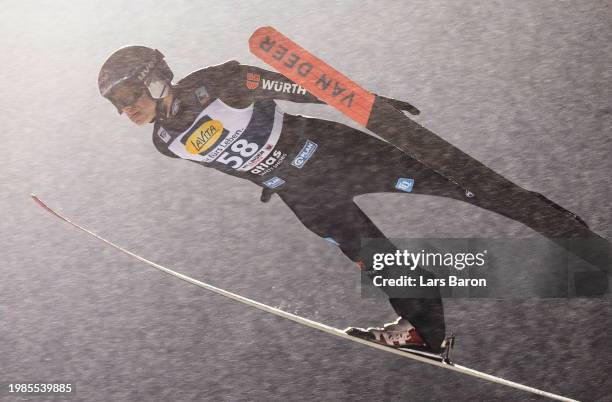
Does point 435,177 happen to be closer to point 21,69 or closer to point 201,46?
point 201,46

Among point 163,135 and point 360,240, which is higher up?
point 163,135

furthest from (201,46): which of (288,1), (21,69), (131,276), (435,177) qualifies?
(435,177)

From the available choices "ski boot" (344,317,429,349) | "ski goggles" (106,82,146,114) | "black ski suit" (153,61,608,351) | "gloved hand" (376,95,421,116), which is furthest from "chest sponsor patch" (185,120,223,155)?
"ski boot" (344,317,429,349)

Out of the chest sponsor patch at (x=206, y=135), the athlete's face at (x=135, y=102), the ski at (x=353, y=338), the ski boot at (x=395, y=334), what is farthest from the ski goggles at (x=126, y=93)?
the ski boot at (x=395, y=334)

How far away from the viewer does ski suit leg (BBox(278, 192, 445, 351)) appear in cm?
142

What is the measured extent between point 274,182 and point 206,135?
0.54 ft

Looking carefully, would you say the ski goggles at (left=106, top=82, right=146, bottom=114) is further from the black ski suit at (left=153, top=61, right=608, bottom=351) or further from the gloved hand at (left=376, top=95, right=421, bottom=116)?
the gloved hand at (left=376, top=95, right=421, bottom=116)

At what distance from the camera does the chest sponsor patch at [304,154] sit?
4.54 ft

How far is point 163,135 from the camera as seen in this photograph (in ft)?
4.40

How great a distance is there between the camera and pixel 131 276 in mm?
1652

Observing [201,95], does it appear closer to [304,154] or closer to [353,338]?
[304,154]

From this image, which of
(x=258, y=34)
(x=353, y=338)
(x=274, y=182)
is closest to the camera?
(x=258, y=34)

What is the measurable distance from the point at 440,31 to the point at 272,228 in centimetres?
57

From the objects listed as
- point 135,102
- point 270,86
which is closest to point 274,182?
point 270,86
